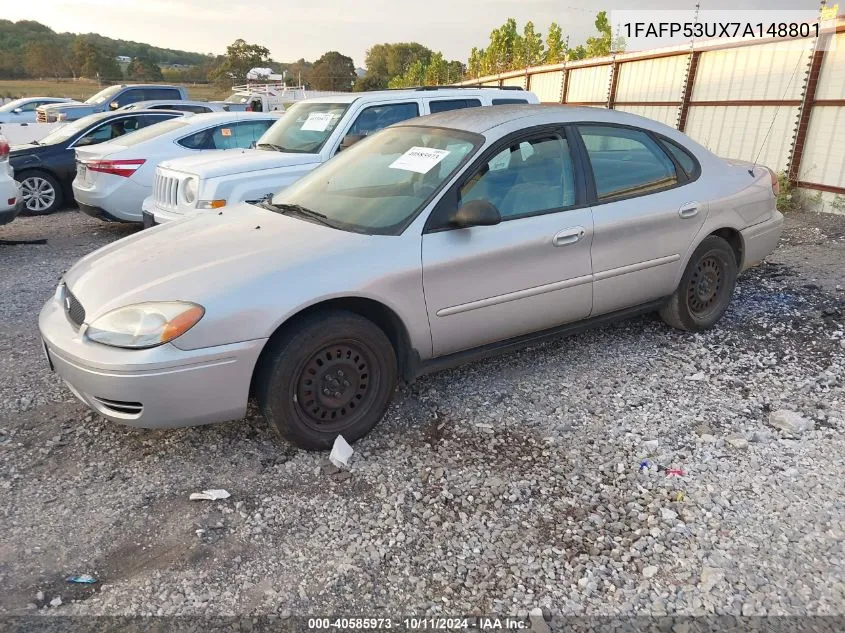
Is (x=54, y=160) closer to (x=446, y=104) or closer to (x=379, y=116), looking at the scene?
(x=379, y=116)

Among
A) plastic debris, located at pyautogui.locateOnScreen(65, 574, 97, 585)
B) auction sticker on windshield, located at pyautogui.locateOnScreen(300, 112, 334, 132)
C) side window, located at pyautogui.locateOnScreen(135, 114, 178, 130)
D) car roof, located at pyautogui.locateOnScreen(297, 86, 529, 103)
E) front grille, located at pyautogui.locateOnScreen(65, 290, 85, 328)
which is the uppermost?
A: car roof, located at pyautogui.locateOnScreen(297, 86, 529, 103)

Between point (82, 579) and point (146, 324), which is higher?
point (146, 324)

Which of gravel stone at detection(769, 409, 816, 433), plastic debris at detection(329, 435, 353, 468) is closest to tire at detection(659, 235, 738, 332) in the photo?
gravel stone at detection(769, 409, 816, 433)

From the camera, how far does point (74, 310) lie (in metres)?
3.23

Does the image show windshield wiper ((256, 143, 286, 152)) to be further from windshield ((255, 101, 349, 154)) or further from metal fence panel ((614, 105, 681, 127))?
metal fence panel ((614, 105, 681, 127))

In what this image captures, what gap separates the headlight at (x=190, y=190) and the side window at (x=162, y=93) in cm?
1211

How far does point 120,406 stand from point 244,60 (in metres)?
77.6

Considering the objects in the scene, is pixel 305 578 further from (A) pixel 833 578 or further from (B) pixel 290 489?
(A) pixel 833 578

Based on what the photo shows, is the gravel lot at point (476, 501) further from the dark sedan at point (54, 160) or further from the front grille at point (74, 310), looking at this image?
the dark sedan at point (54, 160)

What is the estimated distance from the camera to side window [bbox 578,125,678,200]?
405cm

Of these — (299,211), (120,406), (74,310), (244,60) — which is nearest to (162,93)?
(299,211)

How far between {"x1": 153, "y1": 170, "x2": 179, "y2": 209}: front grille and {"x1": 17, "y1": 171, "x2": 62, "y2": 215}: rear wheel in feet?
13.4

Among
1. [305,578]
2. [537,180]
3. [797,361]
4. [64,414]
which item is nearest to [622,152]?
[537,180]

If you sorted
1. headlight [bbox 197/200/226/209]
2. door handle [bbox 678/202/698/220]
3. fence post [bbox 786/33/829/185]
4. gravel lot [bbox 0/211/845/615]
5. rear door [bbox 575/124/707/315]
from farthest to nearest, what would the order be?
fence post [bbox 786/33/829/185]
headlight [bbox 197/200/226/209]
door handle [bbox 678/202/698/220]
rear door [bbox 575/124/707/315]
gravel lot [bbox 0/211/845/615]
